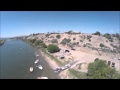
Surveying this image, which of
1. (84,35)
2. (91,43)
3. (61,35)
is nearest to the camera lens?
(91,43)

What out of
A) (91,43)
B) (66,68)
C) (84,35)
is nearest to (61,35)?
(84,35)
